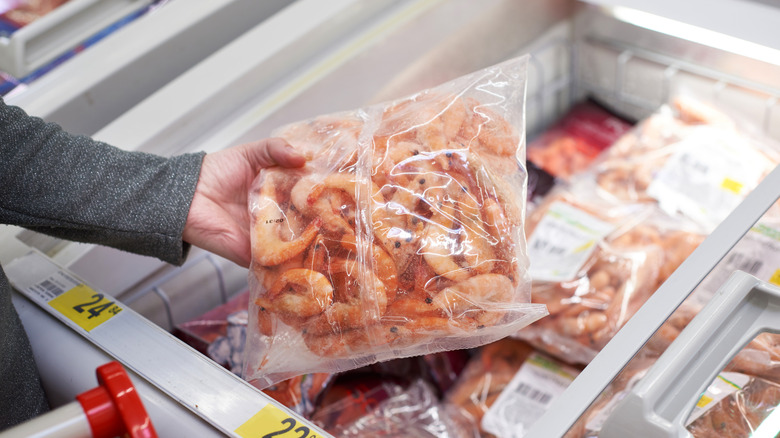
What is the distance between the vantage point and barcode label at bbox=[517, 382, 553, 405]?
1.32 metres

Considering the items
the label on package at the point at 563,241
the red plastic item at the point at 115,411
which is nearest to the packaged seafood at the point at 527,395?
the label on package at the point at 563,241

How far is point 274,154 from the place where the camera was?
1.06 m

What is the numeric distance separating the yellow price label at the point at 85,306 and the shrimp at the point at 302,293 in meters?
0.26

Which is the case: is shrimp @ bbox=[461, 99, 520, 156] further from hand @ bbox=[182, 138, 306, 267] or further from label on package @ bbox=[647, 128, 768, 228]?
label on package @ bbox=[647, 128, 768, 228]

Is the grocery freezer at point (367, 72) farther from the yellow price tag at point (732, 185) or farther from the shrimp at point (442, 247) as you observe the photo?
the shrimp at point (442, 247)

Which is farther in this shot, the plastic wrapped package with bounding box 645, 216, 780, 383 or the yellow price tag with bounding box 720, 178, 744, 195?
the yellow price tag with bounding box 720, 178, 744, 195

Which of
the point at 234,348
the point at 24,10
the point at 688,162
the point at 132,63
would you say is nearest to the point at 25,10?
the point at 24,10

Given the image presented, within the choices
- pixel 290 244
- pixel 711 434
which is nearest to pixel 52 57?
pixel 290 244

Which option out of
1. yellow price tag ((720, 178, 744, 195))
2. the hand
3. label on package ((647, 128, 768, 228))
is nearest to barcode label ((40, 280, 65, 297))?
the hand

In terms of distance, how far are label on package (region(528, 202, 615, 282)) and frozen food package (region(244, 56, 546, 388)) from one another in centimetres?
44

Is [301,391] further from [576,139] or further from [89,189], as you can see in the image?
[576,139]

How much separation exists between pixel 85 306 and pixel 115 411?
385 millimetres

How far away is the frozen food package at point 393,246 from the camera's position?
3.07 ft

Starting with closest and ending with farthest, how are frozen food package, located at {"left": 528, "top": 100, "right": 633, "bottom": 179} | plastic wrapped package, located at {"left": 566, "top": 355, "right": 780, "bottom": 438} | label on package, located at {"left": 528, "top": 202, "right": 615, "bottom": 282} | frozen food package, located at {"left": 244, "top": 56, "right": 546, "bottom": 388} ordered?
1. plastic wrapped package, located at {"left": 566, "top": 355, "right": 780, "bottom": 438}
2. frozen food package, located at {"left": 244, "top": 56, "right": 546, "bottom": 388}
3. label on package, located at {"left": 528, "top": 202, "right": 615, "bottom": 282}
4. frozen food package, located at {"left": 528, "top": 100, "right": 633, "bottom": 179}
